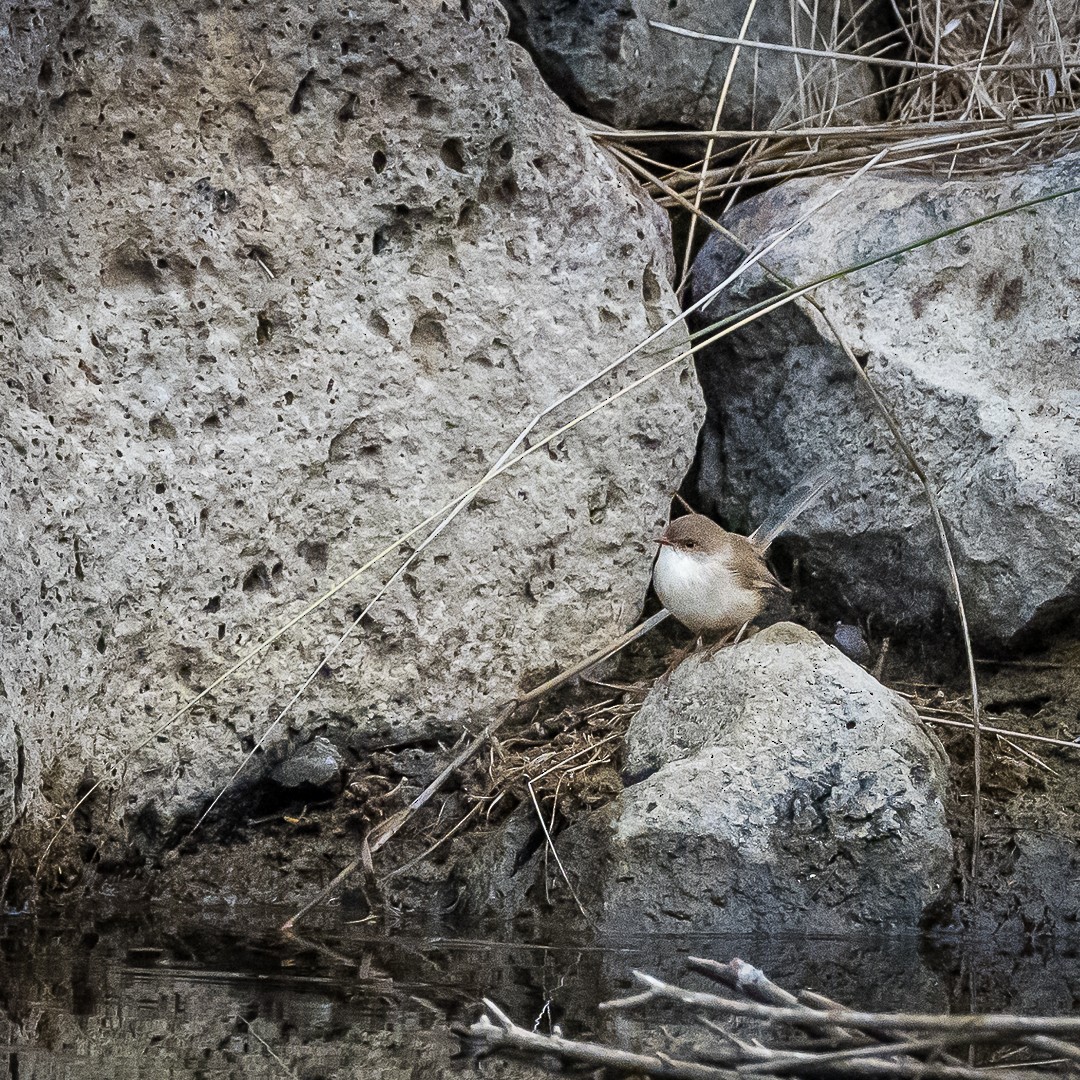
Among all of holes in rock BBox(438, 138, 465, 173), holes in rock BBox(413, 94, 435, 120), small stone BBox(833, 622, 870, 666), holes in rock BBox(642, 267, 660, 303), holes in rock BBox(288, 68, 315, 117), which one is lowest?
small stone BBox(833, 622, 870, 666)

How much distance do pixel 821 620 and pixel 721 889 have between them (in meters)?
1.66

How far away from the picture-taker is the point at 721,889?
4238mm

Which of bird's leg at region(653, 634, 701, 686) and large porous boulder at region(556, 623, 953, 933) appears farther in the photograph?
bird's leg at region(653, 634, 701, 686)

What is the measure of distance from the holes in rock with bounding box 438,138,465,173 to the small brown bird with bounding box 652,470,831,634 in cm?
145

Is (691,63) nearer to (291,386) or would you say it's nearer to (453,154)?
(453,154)

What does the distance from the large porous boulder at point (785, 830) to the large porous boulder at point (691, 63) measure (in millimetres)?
2642

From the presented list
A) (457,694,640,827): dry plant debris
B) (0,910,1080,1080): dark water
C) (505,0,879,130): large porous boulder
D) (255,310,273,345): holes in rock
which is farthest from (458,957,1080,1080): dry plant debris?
(505,0,879,130): large porous boulder

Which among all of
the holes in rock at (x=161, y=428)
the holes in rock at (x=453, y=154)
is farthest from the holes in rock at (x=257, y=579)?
the holes in rock at (x=453, y=154)

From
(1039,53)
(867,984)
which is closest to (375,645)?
(867,984)

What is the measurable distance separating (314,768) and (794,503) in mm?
2007

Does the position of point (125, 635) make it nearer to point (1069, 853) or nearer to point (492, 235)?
point (492, 235)

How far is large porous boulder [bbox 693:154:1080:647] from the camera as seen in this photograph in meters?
5.14

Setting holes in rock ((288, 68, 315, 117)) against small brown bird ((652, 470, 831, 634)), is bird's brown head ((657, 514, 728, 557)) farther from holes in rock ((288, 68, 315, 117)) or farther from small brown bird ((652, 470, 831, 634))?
holes in rock ((288, 68, 315, 117))

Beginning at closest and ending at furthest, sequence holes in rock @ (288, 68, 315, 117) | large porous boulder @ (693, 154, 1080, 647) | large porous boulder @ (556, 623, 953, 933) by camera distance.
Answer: large porous boulder @ (556, 623, 953, 933)
holes in rock @ (288, 68, 315, 117)
large porous boulder @ (693, 154, 1080, 647)
